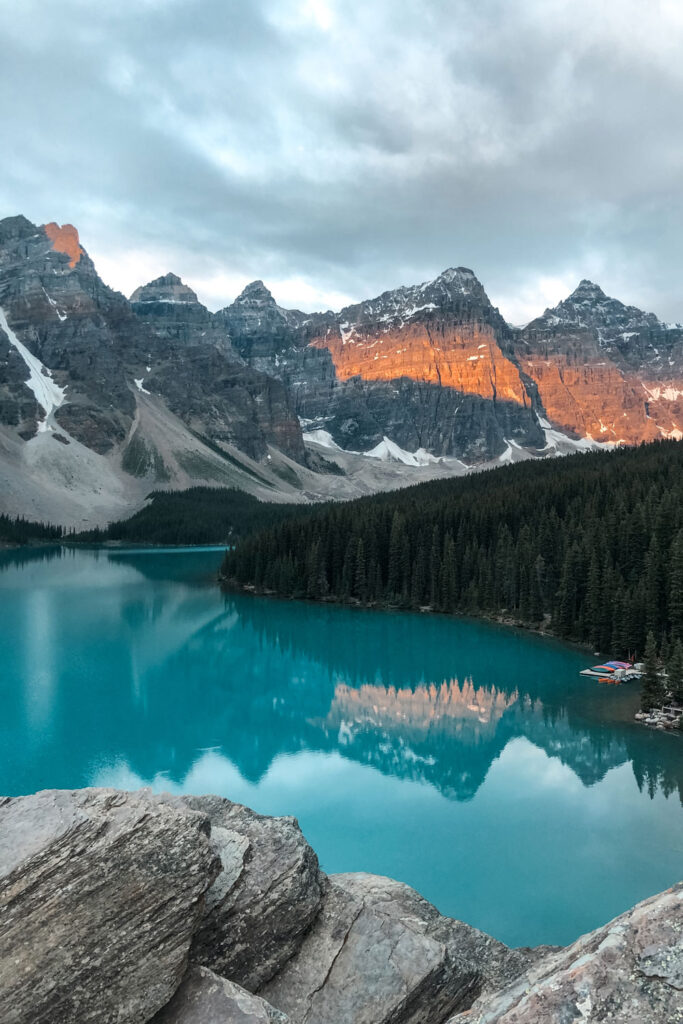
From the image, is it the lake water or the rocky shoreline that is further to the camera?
the lake water

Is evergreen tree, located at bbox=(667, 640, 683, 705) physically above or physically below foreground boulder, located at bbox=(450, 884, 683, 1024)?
below

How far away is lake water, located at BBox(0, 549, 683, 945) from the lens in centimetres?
2209

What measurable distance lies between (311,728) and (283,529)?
55.9m

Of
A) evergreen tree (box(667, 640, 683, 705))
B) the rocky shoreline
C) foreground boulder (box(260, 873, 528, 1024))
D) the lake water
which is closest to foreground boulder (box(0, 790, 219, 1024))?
the rocky shoreline

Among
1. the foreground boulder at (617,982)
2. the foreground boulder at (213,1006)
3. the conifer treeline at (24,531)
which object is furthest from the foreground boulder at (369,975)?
the conifer treeline at (24,531)

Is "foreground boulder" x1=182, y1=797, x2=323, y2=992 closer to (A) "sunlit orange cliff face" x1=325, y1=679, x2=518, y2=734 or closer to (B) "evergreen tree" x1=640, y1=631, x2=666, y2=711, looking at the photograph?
(A) "sunlit orange cliff face" x1=325, y1=679, x2=518, y2=734

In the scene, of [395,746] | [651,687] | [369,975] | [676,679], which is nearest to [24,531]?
[395,746]

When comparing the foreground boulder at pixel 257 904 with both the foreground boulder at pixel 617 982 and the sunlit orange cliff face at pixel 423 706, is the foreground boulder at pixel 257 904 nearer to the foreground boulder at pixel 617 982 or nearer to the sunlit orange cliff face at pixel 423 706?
the foreground boulder at pixel 617 982

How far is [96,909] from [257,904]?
247cm

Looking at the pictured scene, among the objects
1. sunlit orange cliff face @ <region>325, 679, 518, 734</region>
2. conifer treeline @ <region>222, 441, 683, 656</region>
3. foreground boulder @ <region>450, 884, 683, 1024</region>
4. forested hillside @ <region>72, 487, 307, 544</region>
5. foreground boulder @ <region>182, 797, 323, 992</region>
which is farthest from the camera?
forested hillside @ <region>72, 487, 307, 544</region>

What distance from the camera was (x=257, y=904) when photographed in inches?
331

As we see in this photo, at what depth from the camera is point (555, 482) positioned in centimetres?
8356

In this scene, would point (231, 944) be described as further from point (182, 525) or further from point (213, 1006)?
point (182, 525)

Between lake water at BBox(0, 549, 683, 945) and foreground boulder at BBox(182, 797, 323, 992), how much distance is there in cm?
1149
